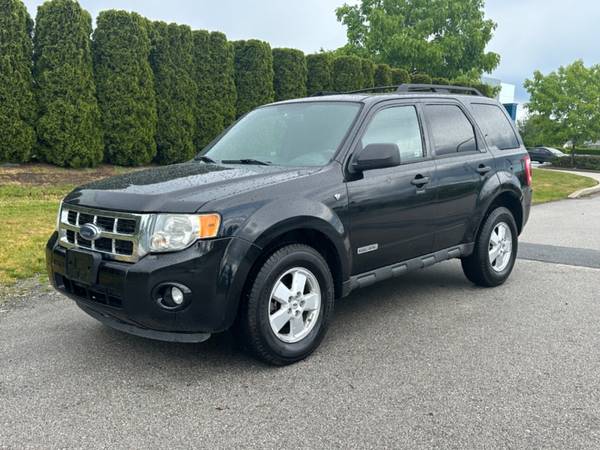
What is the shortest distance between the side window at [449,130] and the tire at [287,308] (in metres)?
1.83

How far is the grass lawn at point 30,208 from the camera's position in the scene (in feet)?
20.7

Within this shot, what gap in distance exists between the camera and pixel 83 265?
356cm

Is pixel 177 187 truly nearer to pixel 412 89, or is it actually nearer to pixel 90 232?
pixel 90 232

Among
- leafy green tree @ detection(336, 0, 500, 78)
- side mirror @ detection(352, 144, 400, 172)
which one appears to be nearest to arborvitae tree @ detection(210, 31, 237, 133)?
side mirror @ detection(352, 144, 400, 172)

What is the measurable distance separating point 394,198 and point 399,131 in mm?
661

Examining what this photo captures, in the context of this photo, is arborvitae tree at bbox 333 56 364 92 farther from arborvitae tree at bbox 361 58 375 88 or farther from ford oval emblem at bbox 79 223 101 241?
ford oval emblem at bbox 79 223 101 241

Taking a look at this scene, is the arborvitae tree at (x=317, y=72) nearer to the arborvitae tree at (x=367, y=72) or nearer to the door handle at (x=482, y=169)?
the arborvitae tree at (x=367, y=72)

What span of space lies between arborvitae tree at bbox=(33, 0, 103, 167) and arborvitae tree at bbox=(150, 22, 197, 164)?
1.74m

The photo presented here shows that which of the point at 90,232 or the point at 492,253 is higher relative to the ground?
→ the point at 90,232

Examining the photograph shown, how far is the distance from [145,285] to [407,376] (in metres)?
1.70

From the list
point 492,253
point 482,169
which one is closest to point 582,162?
point 492,253

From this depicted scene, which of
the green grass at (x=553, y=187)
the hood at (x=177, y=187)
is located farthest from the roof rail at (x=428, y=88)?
the green grass at (x=553, y=187)

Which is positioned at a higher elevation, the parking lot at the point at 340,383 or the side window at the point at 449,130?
the side window at the point at 449,130

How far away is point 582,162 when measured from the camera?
3394 cm
